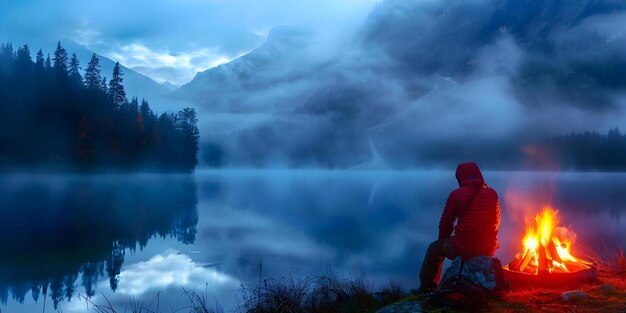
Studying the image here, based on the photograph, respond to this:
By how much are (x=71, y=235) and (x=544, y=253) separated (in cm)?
2365

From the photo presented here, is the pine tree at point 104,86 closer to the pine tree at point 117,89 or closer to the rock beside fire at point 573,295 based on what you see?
the pine tree at point 117,89

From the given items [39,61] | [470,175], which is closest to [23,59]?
[39,61]

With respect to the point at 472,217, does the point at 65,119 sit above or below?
above

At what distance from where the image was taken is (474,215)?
30.2ft

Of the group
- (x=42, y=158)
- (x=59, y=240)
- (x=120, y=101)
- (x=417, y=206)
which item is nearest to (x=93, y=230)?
(x=59, y=240)

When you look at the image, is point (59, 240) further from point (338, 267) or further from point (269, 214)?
point (269, 214)

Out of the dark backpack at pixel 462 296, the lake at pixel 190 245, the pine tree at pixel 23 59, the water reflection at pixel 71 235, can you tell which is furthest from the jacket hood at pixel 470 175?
the pine tree at pixel 23 59

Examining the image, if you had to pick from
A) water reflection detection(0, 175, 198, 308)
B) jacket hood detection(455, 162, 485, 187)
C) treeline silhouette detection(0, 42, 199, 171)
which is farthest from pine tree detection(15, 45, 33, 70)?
jacket hood detection(455, 162, 485, 187)

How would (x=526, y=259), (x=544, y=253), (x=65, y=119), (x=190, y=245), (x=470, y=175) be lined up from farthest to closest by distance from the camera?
(x=65, y=119) → (x=190, y=245) → (x=526, y=259) → (x=544, y=253) → (x=470, y=175)

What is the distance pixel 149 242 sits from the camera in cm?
2483

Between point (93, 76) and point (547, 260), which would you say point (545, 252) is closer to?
point (547, 260)

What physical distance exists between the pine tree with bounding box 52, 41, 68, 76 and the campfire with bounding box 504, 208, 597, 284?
97083 mm

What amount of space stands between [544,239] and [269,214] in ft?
104

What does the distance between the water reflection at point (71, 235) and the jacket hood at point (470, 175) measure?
39.0 ft
